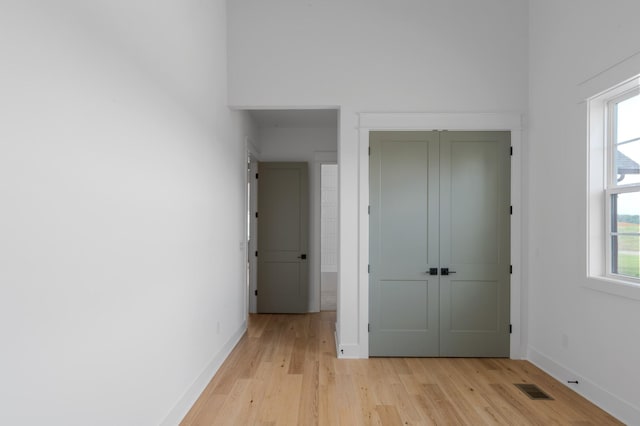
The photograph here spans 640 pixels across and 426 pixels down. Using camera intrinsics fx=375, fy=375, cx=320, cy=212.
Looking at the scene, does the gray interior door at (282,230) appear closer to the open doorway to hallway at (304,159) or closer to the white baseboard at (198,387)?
the open doorway to hallway at (304,159)

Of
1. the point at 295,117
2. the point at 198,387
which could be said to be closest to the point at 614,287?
the point at 198,387

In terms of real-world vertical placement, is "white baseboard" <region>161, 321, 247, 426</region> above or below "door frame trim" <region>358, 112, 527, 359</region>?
below

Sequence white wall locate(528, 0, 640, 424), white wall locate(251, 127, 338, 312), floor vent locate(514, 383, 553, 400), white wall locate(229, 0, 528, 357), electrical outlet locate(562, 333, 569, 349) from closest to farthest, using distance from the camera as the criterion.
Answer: white wall locate(528, 0, 640, 424)
floor vent locate(514, 383, 553, 400)
electrical outlet locate(562, 333, 569, 349)
white wall locate(229, 0, 528, 357)
white wall locate(251, 127, 338, 312)

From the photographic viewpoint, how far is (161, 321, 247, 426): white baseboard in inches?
98.1

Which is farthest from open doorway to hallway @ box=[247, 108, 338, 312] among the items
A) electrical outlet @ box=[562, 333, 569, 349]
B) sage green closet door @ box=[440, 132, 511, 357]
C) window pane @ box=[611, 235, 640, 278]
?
window pane @ box=[611, 235, 640, 278]

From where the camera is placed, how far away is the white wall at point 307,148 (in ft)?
19.2

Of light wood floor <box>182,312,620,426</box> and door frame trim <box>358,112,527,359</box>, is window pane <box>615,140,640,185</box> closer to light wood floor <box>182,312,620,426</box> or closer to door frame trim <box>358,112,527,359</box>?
door frame trim <box>358,112,527,359</box>

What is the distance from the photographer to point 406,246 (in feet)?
12.7

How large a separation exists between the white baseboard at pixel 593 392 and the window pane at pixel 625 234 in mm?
892

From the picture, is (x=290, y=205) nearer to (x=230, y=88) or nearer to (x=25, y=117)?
(x=230, y=88)

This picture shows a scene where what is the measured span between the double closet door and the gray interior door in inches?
81.0

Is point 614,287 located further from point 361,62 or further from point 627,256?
point 361,62

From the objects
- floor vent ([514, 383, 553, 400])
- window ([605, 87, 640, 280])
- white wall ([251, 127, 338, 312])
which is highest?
white wall ([251, 127, 338, 312])

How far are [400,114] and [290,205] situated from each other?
2.47m
